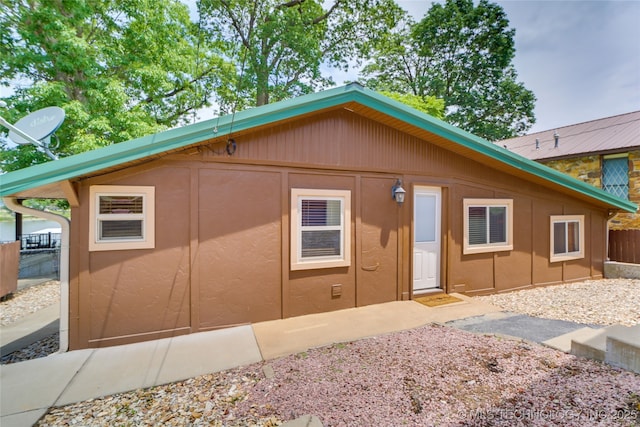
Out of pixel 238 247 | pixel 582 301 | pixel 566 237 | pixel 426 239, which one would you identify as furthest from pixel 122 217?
pixel 566 237

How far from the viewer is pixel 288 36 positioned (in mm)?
13023

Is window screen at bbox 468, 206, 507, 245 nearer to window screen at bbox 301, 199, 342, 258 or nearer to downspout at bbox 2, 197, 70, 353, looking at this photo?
window screen at bbox 301, 199, 342, 258

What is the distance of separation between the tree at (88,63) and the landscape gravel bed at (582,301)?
1047 cm

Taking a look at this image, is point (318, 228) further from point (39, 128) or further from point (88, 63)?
point (88, 63)

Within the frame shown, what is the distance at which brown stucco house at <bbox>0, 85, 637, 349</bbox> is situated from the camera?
371 cm

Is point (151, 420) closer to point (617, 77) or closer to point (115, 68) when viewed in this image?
point (115, 68)

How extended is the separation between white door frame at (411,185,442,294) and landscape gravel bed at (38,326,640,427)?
99.4 inches

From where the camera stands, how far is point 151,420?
2422mm

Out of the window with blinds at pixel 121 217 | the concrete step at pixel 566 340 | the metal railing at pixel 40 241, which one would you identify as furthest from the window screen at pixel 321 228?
the metal railing at pixel 40 241

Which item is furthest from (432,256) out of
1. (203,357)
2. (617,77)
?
(617,77)

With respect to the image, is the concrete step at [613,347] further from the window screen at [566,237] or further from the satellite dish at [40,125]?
the satellite dish at [40,125]

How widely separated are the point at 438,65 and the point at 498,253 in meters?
19.6

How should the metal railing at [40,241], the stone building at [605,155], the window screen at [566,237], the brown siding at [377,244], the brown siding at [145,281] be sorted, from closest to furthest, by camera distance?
1. the brown siding at [145,281]
2. the brown siding at [377,244]
3. the window screen at [566,237]
4. the stone building at [605,155]
5. the metal railing at [40,241]

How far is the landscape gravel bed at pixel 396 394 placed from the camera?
234cm
